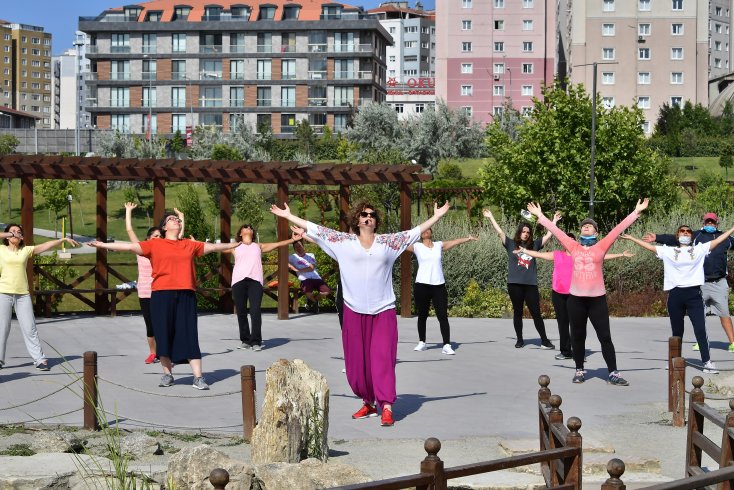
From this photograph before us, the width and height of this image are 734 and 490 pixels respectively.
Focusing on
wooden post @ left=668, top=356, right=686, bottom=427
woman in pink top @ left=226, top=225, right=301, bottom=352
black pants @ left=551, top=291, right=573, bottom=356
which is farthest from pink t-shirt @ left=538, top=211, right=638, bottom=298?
woman in pink top @ left=226, top=225, right=301, bottom=352

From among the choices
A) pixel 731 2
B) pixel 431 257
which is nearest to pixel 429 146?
pixel 431 257

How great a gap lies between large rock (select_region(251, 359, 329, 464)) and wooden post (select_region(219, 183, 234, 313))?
13731mm

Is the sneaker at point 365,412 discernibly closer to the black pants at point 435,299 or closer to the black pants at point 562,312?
the black pants at point 435,299


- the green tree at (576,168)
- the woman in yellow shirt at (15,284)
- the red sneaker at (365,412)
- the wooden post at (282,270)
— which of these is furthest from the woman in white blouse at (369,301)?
the green tree at (576,168)

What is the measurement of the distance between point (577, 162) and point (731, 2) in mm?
102766

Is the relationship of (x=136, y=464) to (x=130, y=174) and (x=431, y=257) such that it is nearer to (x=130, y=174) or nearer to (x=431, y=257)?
(x=431, y=257)

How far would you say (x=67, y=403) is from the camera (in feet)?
37.8

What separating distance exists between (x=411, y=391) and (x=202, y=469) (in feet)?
19.1

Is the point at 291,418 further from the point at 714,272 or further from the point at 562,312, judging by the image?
the point at 714,272

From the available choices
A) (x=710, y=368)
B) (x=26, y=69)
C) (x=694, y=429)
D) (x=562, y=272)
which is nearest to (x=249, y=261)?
(x=562, y=272)

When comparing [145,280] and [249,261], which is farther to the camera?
[249,261]

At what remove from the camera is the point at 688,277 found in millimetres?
13461

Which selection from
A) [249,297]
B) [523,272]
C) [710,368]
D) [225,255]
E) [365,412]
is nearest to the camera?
[365,412]

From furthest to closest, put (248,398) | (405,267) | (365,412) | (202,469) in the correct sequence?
(405,267), (365,412), (248,398), (202,469)
